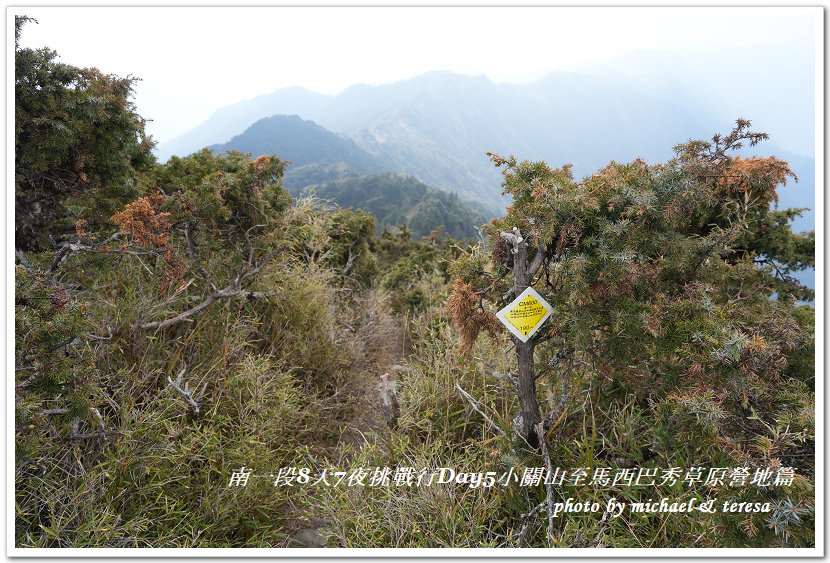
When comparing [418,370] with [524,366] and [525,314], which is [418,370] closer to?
[524,366]

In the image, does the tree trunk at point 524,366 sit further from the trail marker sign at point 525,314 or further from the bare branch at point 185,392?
the bare branch at point 185,392

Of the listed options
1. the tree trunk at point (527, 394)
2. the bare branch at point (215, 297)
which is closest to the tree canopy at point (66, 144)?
the bare branch at point (215, 297)

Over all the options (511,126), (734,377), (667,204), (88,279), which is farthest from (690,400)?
(511,126)

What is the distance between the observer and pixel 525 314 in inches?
79.7

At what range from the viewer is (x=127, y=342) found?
2908 mm

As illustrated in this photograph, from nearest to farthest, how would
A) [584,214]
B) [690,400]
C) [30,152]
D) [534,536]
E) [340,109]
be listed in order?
[690,400] < [584,214] < [534,536] < [30,152] < [340,109]

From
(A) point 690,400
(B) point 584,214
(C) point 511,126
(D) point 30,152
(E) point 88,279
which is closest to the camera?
(A) point 690,400

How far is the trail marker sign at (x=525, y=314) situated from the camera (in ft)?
6.57

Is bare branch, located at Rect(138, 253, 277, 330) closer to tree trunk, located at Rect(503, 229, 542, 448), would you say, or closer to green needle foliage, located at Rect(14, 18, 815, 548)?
green needle foliage, located at Rect(14, 18, 815, 548)

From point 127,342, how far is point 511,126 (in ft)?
390

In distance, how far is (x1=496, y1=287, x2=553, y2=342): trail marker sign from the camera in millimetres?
2002

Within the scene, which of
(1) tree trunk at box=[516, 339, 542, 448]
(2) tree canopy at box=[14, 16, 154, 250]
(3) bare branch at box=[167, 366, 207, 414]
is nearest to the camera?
(1) tree trunk at box=[516, 339, 542, 448]

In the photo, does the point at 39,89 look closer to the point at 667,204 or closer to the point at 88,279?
the point at 88,279

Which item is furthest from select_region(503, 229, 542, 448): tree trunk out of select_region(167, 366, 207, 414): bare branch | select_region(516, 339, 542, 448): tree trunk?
select_region(167, 366, 207, 414): bare branch
